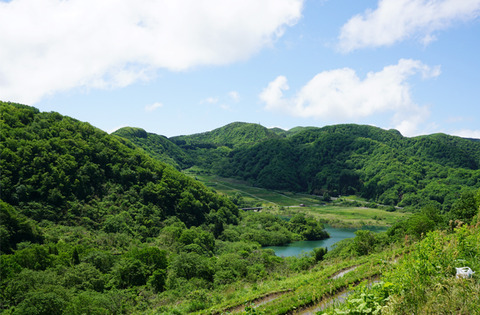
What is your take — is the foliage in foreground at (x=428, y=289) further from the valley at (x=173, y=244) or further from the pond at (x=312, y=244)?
the pond at (x=312, y=244)

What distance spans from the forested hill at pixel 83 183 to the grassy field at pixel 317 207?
44.2m

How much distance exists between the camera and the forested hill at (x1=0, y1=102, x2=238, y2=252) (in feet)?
194

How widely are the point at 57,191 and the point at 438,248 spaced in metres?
69.2

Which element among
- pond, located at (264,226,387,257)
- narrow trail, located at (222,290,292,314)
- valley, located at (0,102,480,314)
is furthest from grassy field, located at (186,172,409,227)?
narrow trail, located at (222,290,292,314)

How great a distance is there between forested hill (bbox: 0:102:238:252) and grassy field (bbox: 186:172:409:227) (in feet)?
145

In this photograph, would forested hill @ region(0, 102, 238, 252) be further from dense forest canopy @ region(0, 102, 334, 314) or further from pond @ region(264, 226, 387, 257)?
pond @ region(264, 226, 387, 257)

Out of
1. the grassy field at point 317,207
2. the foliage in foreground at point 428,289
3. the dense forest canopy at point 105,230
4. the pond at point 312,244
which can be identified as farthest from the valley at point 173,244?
the pond at point 312,244

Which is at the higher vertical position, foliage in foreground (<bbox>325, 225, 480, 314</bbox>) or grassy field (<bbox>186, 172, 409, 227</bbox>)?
foliage in foreground (<bbox>325, 225, 480, 314</bbox>)

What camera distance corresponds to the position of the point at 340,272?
60.7 feet

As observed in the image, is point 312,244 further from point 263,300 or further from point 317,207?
point 263,300

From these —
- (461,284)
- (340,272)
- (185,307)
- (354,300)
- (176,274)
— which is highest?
(461,284)

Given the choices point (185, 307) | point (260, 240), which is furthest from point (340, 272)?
point (260, 240)

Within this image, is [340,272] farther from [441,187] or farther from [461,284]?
[441,187]

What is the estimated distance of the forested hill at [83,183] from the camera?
194ft
